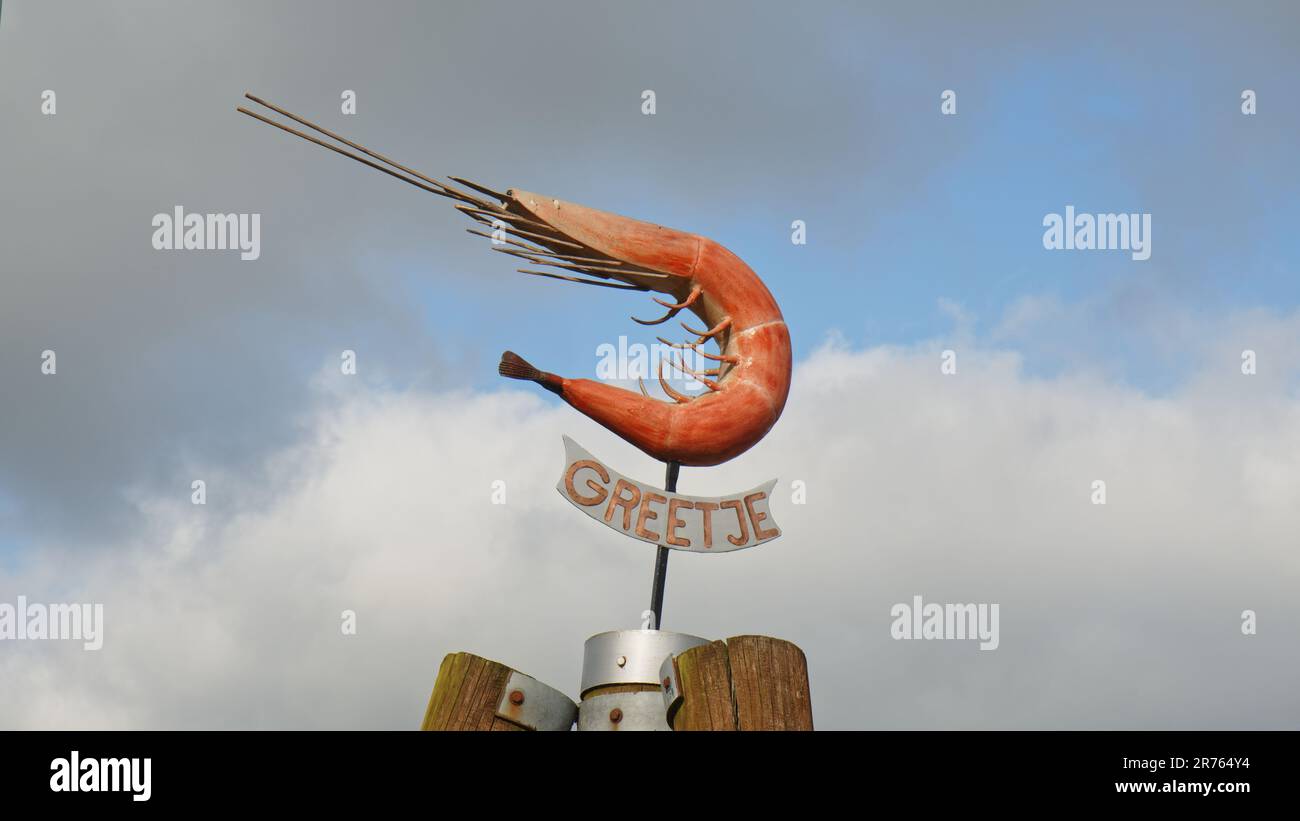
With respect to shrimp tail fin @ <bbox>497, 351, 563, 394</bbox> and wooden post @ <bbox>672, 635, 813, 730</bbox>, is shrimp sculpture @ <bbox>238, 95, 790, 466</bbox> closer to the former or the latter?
shrimp tail fin @ <bbox>497, 351, 563, 394</bbox>

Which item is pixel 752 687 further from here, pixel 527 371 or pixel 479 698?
pixel 527 371

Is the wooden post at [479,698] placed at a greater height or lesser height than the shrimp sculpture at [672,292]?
lesser

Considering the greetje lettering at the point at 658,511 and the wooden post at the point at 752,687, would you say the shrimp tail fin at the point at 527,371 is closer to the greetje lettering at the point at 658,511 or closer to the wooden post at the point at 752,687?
the greetje lettering at the point at 658,511

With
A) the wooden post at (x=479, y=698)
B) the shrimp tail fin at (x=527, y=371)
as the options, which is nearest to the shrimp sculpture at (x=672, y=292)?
the shrimp tail fin at (x=527, y=371)

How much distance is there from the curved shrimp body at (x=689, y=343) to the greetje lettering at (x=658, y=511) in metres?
0.37

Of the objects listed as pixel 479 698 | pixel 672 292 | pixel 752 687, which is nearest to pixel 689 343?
pixel 672 292

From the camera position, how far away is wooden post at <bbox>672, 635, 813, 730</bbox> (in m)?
6.55

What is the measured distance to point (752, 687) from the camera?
21.6 feet

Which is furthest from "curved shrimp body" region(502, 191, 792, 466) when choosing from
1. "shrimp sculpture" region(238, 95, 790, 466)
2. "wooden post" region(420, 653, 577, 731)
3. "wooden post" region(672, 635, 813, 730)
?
"wooden post" region(672, 635, 813, 730)

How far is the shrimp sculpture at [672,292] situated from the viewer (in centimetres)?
980

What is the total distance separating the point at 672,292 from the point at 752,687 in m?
4.28

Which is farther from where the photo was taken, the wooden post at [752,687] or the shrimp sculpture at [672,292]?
the shrimp sculpture at [672,292]
